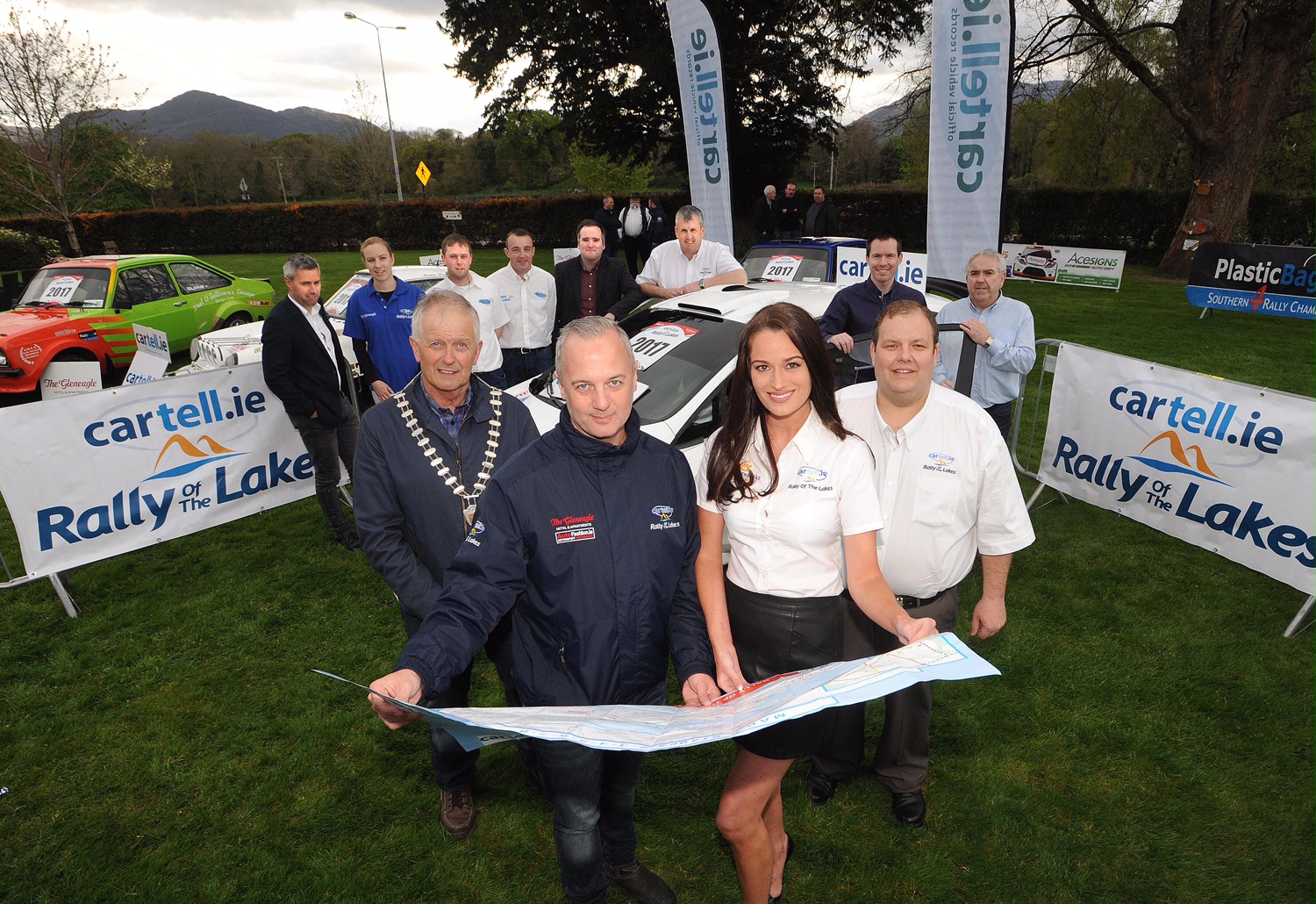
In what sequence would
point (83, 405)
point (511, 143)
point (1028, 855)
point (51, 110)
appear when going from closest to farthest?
point (1028, 855) < point (83, 405) < point (51, 110) < point (511, 143)

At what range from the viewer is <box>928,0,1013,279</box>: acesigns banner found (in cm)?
628

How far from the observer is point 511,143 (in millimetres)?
76375

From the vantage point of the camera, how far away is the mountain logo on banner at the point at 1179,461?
4516 mm

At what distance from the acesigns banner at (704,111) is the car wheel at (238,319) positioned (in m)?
7.55

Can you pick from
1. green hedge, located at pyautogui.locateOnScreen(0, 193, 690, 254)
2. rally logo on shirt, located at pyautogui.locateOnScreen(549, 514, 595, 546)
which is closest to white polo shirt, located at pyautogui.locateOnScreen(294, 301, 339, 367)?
rally logo on shirt, located at pyautogui.locateOnScreen(549, 514, 595, 546)

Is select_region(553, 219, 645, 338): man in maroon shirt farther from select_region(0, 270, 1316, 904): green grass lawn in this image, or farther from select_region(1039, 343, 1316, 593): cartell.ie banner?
select_region(1039, 343, 1316, 593): cartell.ie banner

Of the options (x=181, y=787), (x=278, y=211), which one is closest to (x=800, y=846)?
(x=181, y=787)

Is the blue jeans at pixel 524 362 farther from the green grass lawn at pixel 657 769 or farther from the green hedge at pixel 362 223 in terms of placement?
the green hedge at pixel 362 223

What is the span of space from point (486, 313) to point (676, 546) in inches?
167

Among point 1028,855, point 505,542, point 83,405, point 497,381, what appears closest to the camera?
point 505,542

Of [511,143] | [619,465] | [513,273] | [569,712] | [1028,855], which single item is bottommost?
[1028,855]

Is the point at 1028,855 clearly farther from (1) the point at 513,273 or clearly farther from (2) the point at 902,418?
(1) the point at 513,273

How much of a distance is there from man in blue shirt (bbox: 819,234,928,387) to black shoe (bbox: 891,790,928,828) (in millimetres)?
2761

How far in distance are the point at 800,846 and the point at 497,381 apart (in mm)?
4422
